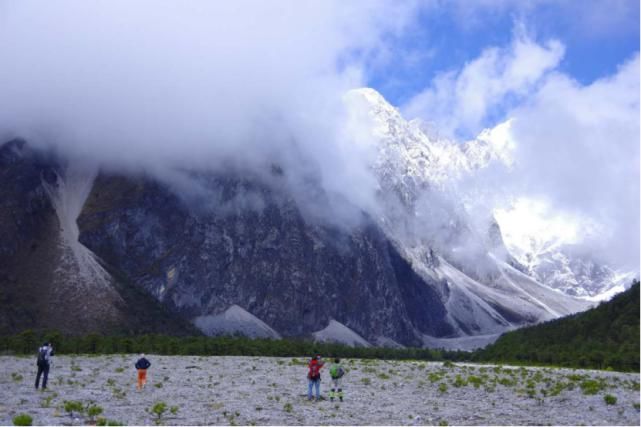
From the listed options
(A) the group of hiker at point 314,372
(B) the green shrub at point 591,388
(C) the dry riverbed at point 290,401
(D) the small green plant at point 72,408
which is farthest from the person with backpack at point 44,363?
(B) the green shrub at point 591,388

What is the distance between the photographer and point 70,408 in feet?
140

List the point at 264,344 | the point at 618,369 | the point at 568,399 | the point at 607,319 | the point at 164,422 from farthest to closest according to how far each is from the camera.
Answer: the point at 264,344 < the point at 607,319 < the point at 618,369 < the point at 568,399 < the point at 164,422

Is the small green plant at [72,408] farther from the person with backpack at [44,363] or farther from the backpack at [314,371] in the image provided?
the backpack at [314,371]

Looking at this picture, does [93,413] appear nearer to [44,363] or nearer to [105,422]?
[105,422]

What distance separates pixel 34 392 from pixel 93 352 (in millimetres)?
97762

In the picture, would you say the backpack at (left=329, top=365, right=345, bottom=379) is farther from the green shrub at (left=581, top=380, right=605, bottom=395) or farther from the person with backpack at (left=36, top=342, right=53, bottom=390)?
the green shrub at (left=581, top=380, right=605, bottom=395)

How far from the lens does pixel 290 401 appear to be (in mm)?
54625

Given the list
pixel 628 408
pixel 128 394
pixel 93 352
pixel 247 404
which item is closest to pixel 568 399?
pixel 628 408

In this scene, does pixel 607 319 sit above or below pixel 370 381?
above

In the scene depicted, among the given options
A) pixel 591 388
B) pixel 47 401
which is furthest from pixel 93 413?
pixel 591 388

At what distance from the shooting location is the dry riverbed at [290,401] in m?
44.4

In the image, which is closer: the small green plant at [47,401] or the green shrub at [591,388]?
the small green plant at [47,401]

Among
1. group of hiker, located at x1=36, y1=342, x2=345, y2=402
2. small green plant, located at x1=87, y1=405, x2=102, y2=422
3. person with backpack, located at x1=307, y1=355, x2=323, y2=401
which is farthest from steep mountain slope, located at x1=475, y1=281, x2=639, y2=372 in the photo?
small green plant, located at x1=87, y1=405, x2=102, y2=422

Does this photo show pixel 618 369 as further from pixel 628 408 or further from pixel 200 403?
pixel 200 403
